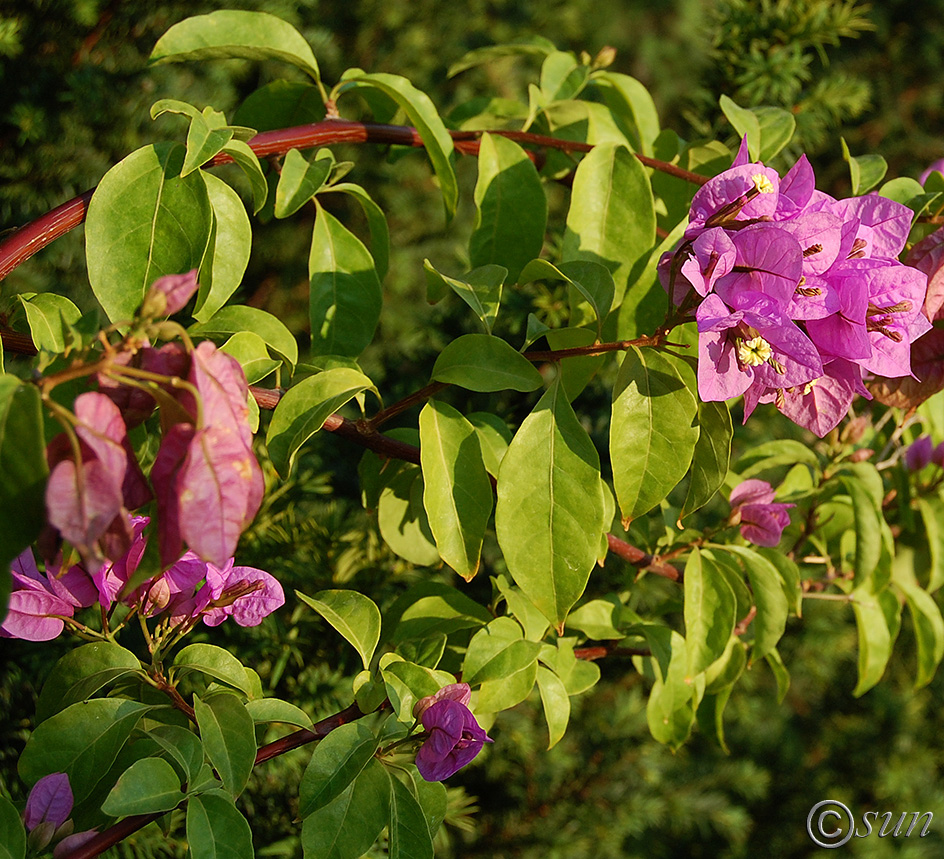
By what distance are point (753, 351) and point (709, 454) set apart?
77 millimetres

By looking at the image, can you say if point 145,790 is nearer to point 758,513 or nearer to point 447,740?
point 447,740

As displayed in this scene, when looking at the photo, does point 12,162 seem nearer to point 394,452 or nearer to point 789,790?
point 394,452

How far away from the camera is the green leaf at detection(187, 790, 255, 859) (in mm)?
388

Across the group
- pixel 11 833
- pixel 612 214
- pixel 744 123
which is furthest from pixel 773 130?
pixel 11 833

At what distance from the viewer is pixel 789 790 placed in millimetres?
1189

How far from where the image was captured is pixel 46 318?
437 mm

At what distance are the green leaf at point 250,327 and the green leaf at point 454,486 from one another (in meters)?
0.10

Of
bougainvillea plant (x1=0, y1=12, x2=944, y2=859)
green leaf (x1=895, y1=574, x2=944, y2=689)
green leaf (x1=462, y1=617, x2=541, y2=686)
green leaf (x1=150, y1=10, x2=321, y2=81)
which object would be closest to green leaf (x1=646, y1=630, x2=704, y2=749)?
bougainvillea plant (x1=0, y1=12, x2=944, y2=859)

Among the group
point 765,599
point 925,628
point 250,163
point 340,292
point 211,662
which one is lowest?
point 925,628

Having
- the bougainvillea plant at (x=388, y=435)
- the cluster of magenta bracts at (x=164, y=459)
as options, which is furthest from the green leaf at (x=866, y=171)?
the cluster of magenta bracts at (x=164, y=459)

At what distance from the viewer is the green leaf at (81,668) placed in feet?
1.49

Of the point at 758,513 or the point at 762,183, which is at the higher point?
the point at 762,183

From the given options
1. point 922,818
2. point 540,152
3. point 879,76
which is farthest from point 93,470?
point 879,76

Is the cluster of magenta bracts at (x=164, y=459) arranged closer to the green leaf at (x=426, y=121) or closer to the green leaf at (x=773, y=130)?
the green leaf at (x=426, y=121)
